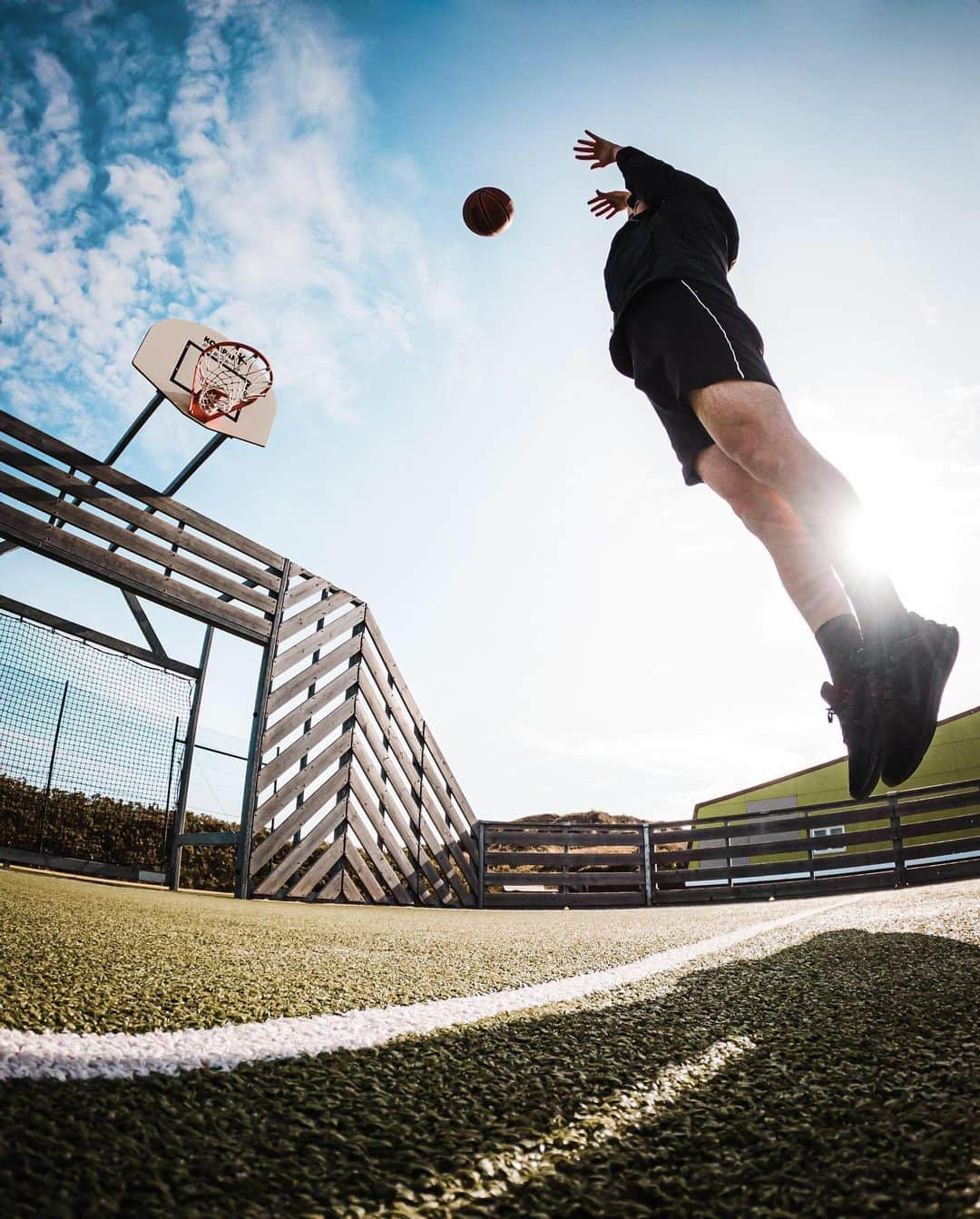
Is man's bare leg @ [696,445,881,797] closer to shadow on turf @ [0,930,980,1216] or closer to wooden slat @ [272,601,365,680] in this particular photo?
shadow on turf @ [0,930,980,1216]

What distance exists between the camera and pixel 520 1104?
0.59 m

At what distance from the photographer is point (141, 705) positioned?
21.0 feet

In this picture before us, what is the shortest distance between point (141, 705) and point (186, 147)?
42.2ft

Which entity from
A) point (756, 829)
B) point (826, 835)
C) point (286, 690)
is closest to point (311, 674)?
point (286, 690)

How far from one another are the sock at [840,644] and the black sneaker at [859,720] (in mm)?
23

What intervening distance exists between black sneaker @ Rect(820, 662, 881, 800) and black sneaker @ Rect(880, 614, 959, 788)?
22 millimetres

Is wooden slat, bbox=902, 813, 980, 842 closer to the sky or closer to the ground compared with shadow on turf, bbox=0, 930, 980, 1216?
closer to the sky

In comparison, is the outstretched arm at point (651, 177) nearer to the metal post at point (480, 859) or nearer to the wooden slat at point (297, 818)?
the wooden slat at point (297, 818)

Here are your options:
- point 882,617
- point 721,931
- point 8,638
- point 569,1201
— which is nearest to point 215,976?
point 569,1201

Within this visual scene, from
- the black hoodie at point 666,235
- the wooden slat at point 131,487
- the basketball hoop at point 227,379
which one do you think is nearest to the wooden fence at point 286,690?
the wooden slat at point 131,487

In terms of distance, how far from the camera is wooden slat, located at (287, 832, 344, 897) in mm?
5859

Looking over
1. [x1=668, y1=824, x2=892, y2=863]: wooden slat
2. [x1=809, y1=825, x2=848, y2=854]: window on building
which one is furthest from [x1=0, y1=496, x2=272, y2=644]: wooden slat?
[x1=809, y1=825, x2=848, y2=854]: window on building

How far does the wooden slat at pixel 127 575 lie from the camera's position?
5.34m

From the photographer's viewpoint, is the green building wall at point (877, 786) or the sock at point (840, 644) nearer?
the sock at point (840, 644)
